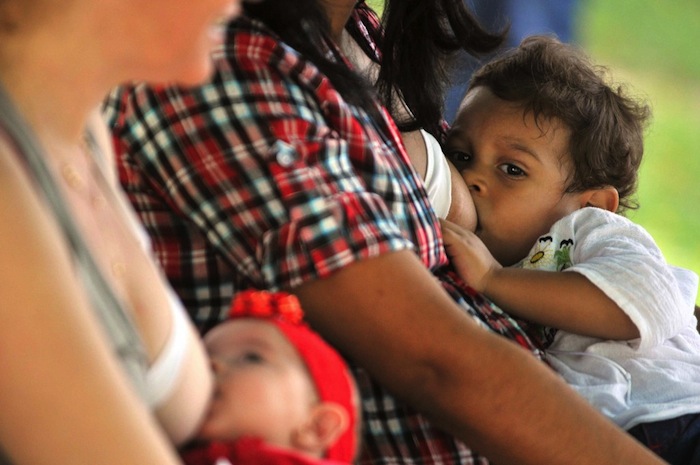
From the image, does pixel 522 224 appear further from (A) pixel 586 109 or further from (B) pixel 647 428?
(B) pixel 647 428

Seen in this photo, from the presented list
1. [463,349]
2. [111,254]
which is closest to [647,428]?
[463,349]

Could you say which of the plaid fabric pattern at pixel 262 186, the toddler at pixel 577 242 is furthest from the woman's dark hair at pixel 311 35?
the toddler at pixel 577 242

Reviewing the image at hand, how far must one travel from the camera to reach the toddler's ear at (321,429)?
113 cm

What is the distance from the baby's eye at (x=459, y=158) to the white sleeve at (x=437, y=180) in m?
0.21

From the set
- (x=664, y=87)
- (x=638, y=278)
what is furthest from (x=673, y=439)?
(x=664, y=87)

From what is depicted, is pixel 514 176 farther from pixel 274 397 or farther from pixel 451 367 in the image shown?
pixel 274 397

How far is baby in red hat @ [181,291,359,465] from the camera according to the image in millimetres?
1102

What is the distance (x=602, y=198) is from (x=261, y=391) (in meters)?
1.41

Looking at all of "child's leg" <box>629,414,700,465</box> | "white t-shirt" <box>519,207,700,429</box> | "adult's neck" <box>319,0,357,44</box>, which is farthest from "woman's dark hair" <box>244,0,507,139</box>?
"child's leg" <box>629,414,700,465</box>

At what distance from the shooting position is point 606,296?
6.32ft

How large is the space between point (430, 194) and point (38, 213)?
3.73ft

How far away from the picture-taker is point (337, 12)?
1925 millimetres

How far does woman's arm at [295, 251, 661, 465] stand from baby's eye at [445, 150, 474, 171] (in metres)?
0.78

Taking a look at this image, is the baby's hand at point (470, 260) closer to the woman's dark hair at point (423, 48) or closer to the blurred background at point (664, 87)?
the woman's dark hair at point (423, 48)
